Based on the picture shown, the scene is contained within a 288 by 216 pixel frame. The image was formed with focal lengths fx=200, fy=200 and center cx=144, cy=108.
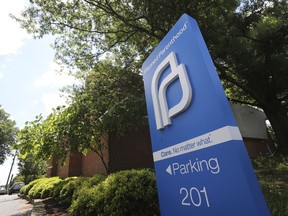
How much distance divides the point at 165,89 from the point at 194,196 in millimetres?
1118

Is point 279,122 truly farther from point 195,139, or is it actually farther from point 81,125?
point 195,139

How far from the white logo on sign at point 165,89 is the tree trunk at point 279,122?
450 inches

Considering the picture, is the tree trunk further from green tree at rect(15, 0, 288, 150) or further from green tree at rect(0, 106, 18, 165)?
green tree at rect(0, 106, 18, 165)

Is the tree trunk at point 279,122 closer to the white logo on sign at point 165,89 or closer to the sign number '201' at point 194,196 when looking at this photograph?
the white logo on sign at point 165,89

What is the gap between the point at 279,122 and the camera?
11406mm

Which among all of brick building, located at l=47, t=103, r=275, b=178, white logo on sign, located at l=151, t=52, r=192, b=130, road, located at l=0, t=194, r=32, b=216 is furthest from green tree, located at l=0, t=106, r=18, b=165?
white logo on sign, located at l=151, t=52, r=192, b=130

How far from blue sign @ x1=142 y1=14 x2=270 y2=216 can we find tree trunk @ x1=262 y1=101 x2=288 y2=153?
11444 millimetres

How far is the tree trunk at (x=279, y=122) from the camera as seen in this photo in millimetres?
10969

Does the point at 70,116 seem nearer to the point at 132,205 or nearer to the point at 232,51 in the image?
the point at 132,205

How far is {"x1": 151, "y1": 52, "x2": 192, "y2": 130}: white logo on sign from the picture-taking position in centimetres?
189

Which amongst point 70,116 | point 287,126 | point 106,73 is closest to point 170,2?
point 106,73

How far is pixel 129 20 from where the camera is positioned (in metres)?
8.91

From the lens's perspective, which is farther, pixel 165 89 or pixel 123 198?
pixel 123 198

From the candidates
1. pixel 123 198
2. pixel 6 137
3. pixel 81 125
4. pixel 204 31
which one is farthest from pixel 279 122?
pixel 6 137
